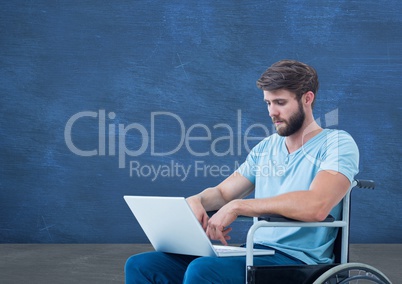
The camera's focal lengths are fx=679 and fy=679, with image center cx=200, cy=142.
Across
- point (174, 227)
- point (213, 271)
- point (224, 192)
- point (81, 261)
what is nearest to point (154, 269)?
point (174, 227)

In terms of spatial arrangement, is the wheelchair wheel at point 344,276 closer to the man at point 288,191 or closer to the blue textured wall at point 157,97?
the man at point 288,191

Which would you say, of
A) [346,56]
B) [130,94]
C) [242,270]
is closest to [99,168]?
[130,94]

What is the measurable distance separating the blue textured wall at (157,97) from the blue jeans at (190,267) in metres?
3.43

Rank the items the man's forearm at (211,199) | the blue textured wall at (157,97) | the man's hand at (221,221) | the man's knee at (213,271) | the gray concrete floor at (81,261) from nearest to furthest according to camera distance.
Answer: the man's knee at (213,271), the man's hand at (221,221), the man's forearm at (211,199), the gray concrete floor at (81,261), the blue textured wall at (157,97)

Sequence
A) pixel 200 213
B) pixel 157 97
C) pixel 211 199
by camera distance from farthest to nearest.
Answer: pixel 157 97 → pixel 211 199 → pixel 200 213

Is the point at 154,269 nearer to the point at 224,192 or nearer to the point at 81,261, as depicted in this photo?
the point at 224,192

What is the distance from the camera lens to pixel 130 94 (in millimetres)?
5508

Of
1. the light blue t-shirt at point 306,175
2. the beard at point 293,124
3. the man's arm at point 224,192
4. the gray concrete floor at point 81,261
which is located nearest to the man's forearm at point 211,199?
the man's arm at point 224,192

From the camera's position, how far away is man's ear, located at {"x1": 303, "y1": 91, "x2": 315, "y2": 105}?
2.11 meters

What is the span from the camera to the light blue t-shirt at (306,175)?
1.99m

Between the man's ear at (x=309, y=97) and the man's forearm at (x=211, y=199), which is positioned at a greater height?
the man's ear at (x=309, y=97)

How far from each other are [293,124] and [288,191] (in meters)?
0.21

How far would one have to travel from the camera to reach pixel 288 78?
206cm

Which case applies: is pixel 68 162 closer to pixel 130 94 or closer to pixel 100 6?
pixel 130 94
